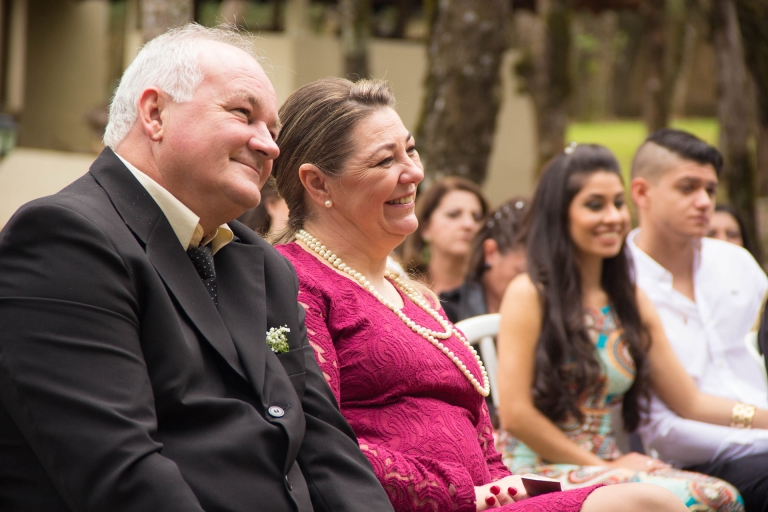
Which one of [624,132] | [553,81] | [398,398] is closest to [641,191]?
[398,398]

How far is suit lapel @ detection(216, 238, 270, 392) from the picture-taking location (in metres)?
2.02

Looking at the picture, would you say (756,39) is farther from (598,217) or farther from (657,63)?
(598,217)

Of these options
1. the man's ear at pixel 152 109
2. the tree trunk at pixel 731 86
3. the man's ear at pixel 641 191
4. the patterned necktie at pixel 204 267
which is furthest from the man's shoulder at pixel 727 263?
the tree trunk at pixel 731 86

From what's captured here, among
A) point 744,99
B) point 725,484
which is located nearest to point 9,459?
point 725,484

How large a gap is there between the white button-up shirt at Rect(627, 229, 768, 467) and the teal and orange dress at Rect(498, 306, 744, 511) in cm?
22

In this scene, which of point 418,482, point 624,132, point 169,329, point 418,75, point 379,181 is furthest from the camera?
point 624,132

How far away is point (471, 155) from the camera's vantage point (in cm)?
757

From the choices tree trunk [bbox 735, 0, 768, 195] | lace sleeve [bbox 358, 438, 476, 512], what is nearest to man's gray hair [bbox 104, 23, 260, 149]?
lace sleeve [bbox 358, 438, 476, 512]

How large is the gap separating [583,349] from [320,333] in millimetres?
1580

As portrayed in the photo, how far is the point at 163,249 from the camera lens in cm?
196

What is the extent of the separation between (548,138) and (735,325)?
30.7 ft

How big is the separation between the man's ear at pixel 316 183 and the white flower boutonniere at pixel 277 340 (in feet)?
2.13

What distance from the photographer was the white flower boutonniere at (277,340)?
218 centimetres

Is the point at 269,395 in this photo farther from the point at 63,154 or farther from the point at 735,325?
the point at 63,154
